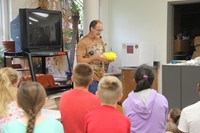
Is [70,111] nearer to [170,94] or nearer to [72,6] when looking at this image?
[170,94]

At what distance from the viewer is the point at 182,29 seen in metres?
9.73

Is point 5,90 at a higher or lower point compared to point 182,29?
lower

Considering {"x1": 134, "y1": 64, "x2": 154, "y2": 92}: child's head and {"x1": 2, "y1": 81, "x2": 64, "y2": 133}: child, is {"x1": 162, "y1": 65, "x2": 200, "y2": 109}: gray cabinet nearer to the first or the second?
{"x1": 134, "y1": 64, "x2": 154, "y2": 92}: child's head

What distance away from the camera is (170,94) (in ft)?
17.5

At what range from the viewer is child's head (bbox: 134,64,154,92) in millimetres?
2721

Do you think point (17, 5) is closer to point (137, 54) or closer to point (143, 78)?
point (137, 54)

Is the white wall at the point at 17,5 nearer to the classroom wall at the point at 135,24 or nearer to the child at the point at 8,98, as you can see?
the classroom wall at the point at 135,24

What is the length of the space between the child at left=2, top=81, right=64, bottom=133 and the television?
2.29m

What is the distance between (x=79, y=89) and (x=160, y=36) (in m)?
5.02

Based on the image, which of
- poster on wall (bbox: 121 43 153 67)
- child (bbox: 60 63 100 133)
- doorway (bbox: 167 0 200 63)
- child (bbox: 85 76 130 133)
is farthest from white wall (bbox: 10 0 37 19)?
child (bbox: 85 76 130 133)

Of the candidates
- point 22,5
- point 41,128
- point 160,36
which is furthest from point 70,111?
point 160,36

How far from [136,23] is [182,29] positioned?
273 cm

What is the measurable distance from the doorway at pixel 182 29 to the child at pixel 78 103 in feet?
16.4

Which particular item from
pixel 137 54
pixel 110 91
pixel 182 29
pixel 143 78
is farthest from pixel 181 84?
pixel 182 29
